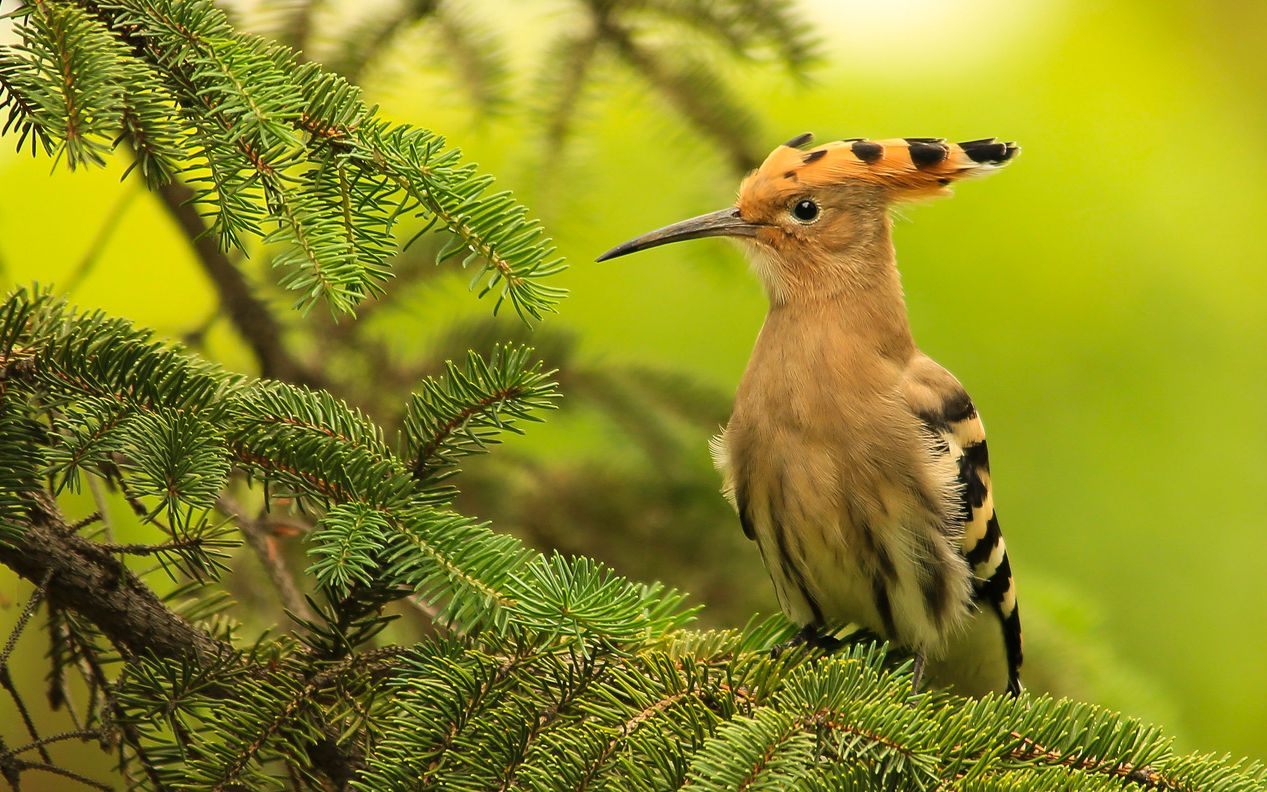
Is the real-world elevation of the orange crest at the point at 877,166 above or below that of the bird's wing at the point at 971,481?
above

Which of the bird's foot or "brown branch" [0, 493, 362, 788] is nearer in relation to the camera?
"brown branch" [0, 493, 362, 788]

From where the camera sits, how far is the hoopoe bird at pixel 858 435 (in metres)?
2.14

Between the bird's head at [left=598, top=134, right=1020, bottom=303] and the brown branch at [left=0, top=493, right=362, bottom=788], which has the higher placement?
the bird's head at [left=598, top=134, right=1020, bottom=303]

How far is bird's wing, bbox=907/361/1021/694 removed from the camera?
2215 millimetres

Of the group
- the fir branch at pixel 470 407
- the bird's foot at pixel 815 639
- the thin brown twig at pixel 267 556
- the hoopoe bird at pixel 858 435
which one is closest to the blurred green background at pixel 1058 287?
the hoopoe bird at pixel 858 435

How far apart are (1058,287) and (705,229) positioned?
2294mm

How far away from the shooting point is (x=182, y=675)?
1.28 metres

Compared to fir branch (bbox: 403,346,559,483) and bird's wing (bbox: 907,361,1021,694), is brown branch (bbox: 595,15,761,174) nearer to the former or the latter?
bird's wing (bbox: 907,361,1021,694)

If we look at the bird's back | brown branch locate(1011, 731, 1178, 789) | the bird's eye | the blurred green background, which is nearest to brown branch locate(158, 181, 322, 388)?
the blurred green background

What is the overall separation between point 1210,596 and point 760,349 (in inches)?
87.7

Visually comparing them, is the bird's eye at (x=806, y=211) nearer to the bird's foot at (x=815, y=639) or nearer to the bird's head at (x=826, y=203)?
the bird's head at (x=826, y=203)

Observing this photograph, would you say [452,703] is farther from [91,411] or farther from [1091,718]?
[1091,718]

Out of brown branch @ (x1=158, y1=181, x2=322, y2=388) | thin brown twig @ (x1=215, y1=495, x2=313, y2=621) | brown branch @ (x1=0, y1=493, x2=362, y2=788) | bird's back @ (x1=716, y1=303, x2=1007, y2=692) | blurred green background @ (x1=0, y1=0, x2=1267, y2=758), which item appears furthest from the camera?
blurred green background @ (x1=0, y1=0, x2=1267, y2=758)

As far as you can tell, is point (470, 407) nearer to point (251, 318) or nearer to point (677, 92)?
point (251, 318)
